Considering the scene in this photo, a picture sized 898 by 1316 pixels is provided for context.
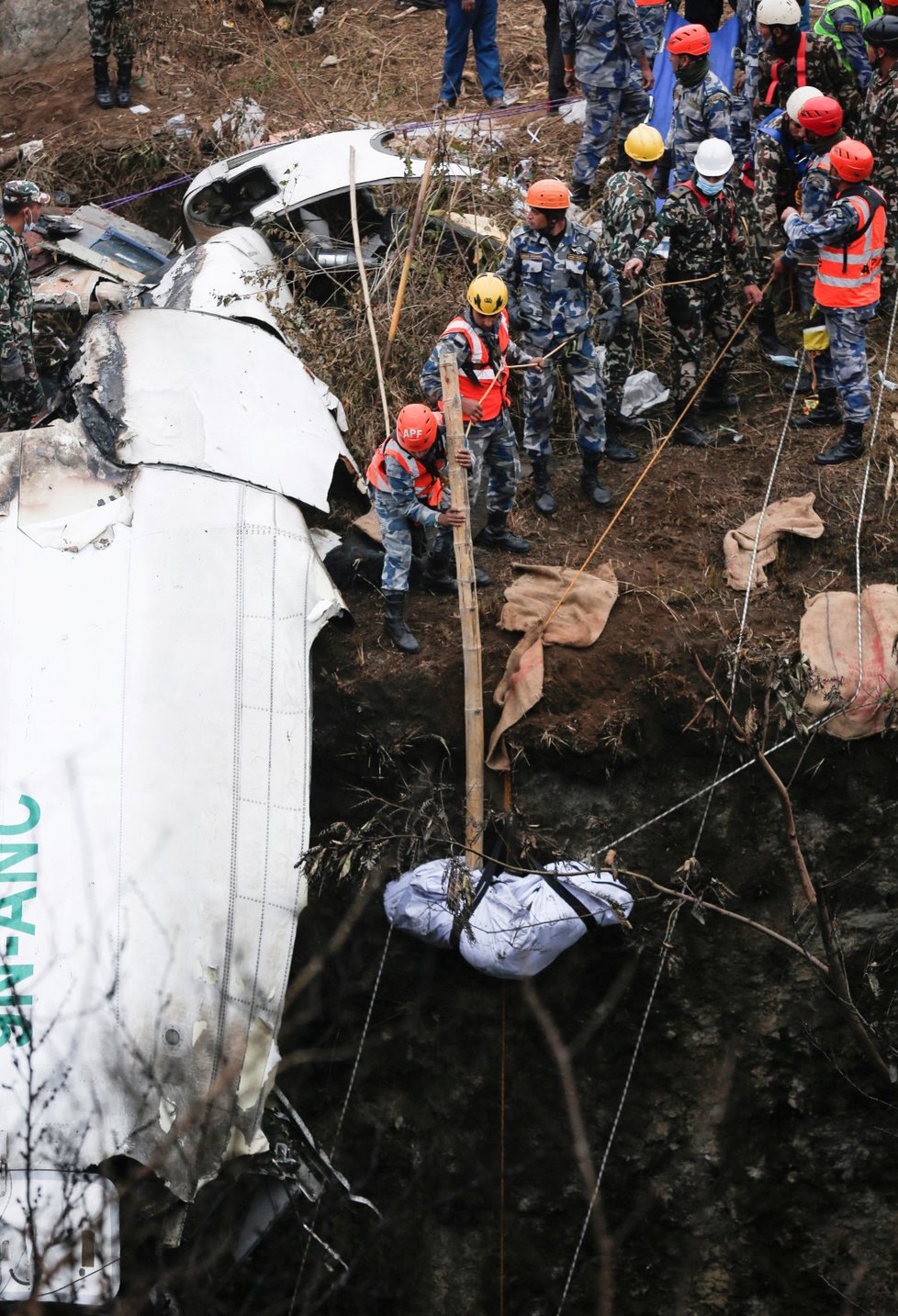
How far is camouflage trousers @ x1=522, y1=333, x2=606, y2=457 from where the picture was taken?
316 inches

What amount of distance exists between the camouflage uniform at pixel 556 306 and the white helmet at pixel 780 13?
8.04 ft

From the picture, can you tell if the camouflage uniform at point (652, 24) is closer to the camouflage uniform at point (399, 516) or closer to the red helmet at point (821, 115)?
the red helmet at point (821, 115)

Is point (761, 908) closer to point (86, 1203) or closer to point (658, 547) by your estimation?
point (658, 547)

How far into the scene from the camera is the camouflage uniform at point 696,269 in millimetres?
8172

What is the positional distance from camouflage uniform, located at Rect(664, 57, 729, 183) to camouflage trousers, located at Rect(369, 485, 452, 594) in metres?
3.04

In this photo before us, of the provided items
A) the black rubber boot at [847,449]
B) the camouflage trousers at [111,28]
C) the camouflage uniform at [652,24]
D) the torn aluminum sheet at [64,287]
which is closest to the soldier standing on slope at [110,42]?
the camouflage trousers at [111,28]

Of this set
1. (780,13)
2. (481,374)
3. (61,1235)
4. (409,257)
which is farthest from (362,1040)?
(780,13)

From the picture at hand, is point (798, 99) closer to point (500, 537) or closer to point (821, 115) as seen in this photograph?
point (821, 115)

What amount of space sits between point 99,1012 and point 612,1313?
13.3 ft

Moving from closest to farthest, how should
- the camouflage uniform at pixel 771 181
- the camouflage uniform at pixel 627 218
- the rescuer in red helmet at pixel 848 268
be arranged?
1. the rescuer in red helmet at pixel 848 268
2. the camouflage uniform at pixel 627 218
3. the camouflage uniform at pixel 771 181

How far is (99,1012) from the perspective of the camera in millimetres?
5867

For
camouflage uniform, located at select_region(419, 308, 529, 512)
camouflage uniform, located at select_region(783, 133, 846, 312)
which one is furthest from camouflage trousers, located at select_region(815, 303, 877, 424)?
camouflage uniform, located at select_region(419, 308, 529, 512)

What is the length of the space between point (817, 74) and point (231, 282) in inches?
164

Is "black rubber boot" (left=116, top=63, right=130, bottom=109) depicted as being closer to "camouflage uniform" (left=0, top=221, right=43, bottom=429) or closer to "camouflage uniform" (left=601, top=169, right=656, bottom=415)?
"camouflage uniform" (left=0, top=221, right=43, bottom=429)
